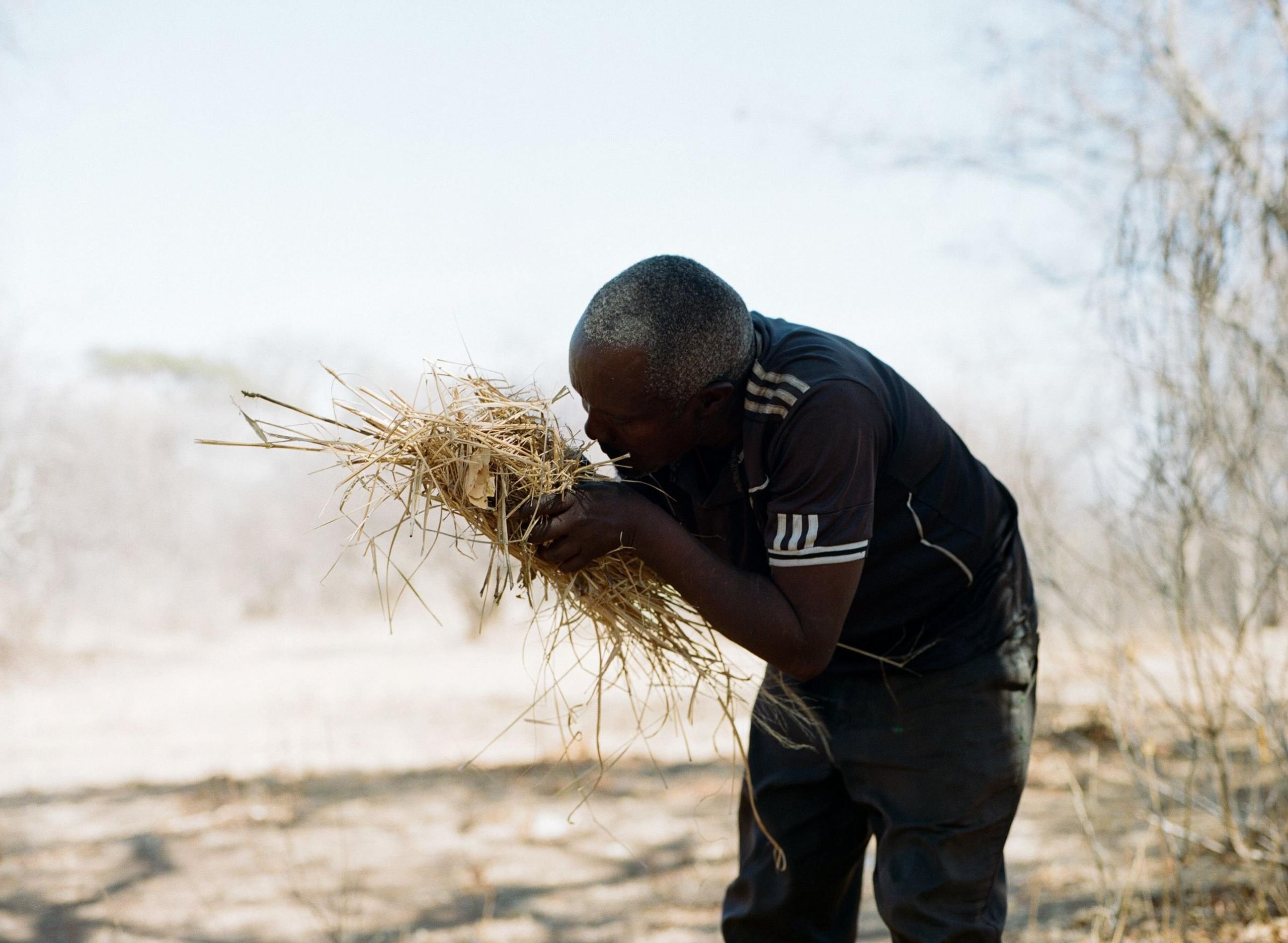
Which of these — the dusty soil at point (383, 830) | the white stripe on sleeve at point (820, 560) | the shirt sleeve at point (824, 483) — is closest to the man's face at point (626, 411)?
the shirt sleeve at point (824, 483)

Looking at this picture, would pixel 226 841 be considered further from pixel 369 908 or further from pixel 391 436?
pixel 391 436

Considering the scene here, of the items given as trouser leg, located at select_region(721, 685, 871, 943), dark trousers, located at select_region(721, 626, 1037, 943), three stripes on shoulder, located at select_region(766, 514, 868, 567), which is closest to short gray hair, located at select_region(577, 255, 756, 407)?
three stripes on shoulder, located at select_region(766, 514, 868, 567)

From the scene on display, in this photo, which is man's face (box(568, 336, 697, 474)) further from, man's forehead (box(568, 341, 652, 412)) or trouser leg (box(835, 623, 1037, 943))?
trouser leg (box(835, 623, 1037, 943))

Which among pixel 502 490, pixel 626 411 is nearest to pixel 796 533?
pixel 626 411

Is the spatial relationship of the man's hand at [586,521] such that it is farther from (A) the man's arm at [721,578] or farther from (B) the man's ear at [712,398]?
(B) the man's ear at [712,398]

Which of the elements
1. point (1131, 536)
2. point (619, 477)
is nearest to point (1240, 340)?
point (1131, 536)

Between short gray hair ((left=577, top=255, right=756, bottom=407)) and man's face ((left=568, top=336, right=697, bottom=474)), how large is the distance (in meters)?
0.02

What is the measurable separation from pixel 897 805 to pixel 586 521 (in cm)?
90

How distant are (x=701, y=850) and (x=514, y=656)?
9182 mm

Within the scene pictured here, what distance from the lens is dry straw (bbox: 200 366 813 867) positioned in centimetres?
177

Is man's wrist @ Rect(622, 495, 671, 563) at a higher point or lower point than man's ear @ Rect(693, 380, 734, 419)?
lower

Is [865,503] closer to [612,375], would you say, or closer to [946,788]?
[612,375]

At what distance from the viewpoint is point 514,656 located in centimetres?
1389

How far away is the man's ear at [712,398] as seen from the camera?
1867 mm
